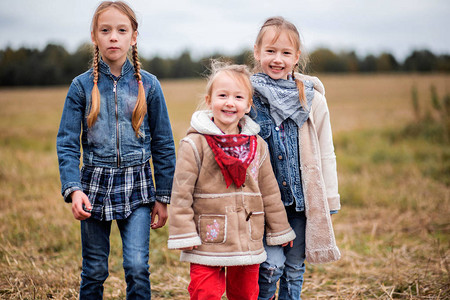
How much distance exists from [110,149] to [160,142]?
0.34 m

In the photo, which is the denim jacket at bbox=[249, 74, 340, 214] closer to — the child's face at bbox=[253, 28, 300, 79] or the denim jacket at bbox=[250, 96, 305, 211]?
the denim jacket at bbox=[250, 96, 305, 211]

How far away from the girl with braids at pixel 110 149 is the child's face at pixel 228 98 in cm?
46

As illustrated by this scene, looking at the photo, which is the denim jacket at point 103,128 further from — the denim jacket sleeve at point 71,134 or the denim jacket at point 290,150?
the denim jacket at point 290,150

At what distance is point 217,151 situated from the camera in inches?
97.0

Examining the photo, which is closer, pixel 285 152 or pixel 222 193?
pixel 222 193

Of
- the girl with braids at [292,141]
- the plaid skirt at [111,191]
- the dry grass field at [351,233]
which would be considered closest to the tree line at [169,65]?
the dry grass field at [351,233]

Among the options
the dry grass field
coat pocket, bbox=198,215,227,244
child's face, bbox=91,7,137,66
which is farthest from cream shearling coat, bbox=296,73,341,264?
child's face, bbox=91,7,137,66

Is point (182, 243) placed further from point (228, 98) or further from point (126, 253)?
point (228, 98)

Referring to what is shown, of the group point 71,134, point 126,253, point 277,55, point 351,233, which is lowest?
point 351,233

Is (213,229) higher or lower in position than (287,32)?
lower

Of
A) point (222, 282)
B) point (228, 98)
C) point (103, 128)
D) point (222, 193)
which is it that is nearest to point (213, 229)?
point (222, 193)

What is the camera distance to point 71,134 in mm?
2553

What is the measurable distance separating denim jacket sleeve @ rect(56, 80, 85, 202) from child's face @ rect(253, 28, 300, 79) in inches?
46.2

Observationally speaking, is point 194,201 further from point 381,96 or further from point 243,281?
point 381,96
